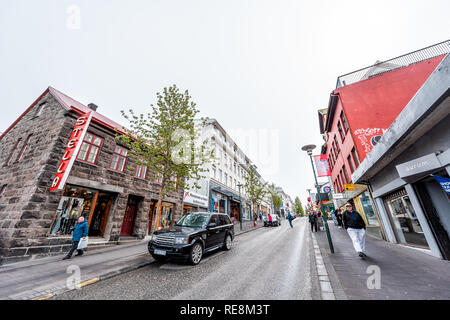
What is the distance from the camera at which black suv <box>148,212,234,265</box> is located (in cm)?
585

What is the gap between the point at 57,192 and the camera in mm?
8336

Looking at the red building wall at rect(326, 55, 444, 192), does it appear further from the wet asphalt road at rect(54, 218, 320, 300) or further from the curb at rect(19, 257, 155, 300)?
the curb at rect(19, 257, 155, 300)

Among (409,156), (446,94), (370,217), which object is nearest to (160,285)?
(446,94)

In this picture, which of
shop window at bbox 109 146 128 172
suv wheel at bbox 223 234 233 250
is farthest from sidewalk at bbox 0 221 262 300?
shop window at bbox 109 146 128 172

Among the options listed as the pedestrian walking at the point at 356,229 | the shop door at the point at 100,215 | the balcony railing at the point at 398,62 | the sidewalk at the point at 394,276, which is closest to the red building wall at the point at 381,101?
the balcony railing at the point at 398,62

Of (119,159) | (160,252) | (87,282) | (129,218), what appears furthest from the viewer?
(129,218)

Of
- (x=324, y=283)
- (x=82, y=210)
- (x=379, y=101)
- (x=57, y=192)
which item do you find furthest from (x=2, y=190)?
(x=379, y=101)

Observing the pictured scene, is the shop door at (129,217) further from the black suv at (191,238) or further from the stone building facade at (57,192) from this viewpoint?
the black suv at (191,238)

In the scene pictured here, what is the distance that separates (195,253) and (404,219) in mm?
10515

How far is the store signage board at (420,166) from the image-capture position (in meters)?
5.46

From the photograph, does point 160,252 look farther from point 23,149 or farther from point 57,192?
point 23,149

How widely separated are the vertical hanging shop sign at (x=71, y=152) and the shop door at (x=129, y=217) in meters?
4.69
